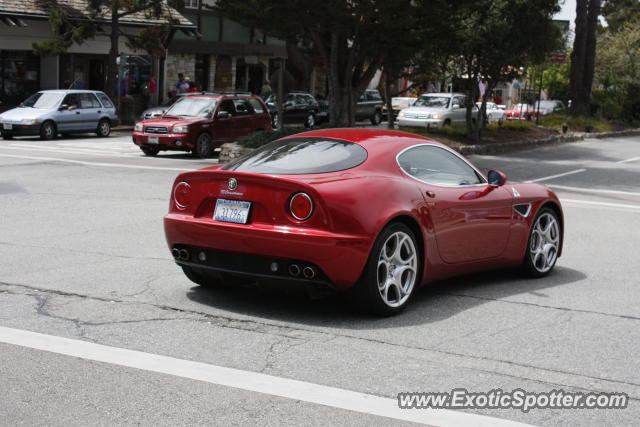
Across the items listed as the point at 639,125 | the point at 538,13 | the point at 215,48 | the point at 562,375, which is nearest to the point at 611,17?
the point at 639,125

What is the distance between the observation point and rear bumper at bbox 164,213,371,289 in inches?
265

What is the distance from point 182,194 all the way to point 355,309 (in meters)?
1.55

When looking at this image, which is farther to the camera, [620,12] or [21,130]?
[620,12]

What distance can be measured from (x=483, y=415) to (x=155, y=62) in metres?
41.4

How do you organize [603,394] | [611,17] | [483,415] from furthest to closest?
[611,17] → [603,394] → [483,415]

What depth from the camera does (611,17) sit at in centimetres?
7888

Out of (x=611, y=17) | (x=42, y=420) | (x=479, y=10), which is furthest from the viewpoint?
(x=611, y=17)

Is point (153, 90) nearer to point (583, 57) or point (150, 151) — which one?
point (150, 151)

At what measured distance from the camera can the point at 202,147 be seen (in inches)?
960

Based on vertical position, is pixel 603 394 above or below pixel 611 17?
below

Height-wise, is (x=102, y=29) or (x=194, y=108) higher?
(x=102, y=29)

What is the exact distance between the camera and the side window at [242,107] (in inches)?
1023

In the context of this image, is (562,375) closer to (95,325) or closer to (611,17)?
(95,325)

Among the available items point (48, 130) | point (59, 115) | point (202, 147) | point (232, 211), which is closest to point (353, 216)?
point (232, 211)
